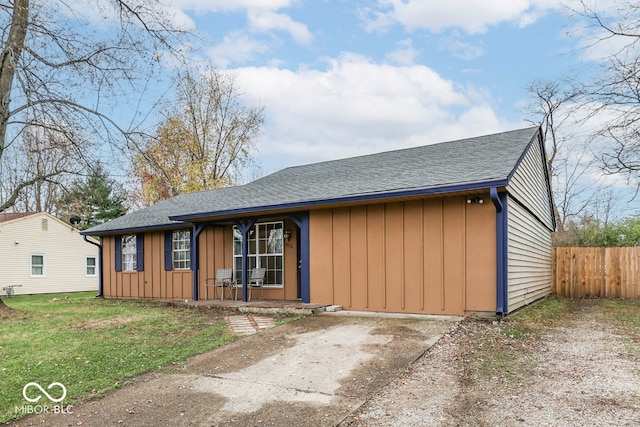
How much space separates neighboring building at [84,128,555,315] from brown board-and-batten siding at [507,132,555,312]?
0.13 feet

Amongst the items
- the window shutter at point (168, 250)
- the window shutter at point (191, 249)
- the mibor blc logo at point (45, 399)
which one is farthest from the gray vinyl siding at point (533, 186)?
the window shutter at point (168, 250)

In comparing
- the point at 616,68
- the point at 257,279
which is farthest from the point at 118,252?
the point at 616,68

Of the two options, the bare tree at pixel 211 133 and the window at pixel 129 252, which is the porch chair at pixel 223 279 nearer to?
the window at pixel 129 252

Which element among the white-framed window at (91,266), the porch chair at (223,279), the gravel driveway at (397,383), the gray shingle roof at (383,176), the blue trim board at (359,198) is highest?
the gray shingle roof at (383,176)

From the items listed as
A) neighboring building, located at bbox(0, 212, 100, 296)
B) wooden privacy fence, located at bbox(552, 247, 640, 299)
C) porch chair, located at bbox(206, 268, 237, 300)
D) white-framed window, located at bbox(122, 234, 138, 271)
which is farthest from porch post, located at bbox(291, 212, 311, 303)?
neighboring building, located at bbox(0, 212, 100, 296)

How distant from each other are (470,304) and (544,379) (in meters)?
2.98

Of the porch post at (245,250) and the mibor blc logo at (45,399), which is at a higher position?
the porch post at (245,250)

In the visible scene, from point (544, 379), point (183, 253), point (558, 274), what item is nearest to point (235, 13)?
point (183, 253)

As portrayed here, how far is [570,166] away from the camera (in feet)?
69.1

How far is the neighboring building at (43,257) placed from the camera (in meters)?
17.9

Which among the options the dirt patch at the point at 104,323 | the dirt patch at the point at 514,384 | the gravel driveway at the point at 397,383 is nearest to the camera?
the dirt patch at the point at 514,384

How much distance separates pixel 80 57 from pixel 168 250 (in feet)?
24.1

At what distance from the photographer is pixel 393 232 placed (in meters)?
8.12

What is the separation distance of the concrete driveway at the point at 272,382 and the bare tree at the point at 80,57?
375 cm
